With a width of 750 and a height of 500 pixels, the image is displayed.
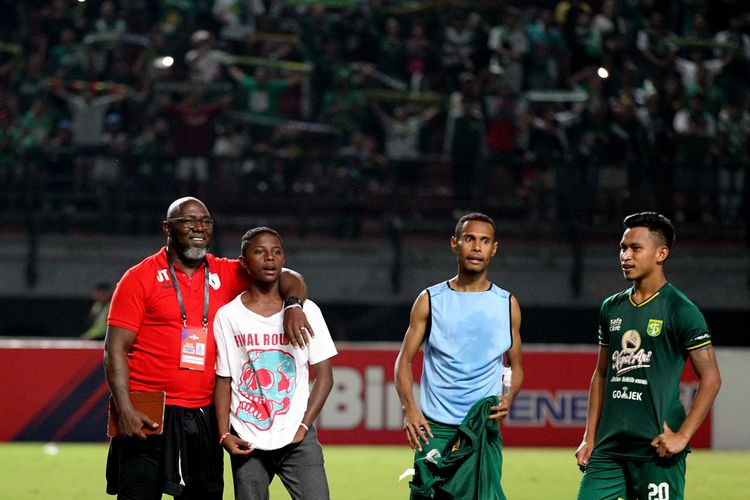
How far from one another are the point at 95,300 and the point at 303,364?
10.9m

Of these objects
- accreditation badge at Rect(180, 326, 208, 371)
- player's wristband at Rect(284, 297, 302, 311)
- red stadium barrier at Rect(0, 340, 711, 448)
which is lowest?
red stadium barrier at Rect(0, 340, 711, 448)

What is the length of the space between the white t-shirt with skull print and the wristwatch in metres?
0.08

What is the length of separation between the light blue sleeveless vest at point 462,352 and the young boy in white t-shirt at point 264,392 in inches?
21.0

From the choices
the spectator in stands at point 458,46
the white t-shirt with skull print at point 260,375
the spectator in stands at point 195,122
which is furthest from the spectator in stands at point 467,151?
the white t-shirt with skull print at point 260,375

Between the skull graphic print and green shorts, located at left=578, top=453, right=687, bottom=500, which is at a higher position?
the skull graphic print

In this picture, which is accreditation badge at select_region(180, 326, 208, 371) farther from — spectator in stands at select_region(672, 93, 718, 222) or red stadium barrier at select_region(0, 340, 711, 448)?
spectator in stands at select_region(672, 93, 718, 222)

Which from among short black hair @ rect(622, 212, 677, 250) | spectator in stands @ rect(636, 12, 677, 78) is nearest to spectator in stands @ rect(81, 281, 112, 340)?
spectator in stands @ rect(636, 12, 677, 78)

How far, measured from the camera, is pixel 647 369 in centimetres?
572

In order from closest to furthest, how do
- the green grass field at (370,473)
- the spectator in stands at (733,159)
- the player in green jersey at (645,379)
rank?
the player in green jersey at (645,379), the green grass field at (370,473), the spectator in stands at (733,159)

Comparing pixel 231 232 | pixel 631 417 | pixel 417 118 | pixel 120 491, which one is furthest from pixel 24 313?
pixel 631 417

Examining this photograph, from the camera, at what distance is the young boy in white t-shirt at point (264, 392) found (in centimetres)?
579

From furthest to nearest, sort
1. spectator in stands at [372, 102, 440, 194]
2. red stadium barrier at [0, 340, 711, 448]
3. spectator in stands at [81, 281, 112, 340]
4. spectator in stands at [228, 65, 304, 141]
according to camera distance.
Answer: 1. spectator in stands at [228, 65, 304, 141]
2. spectator in stands at [372, 102, 440, 194]
3. spectator in stands at [81, 281, 112, 340]
4. red stadium barrier at [0, 340, 711, 448]

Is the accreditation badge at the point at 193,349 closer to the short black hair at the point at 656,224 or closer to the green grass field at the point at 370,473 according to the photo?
the short black hair at the point at 656,224

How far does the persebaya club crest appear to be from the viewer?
573cm
